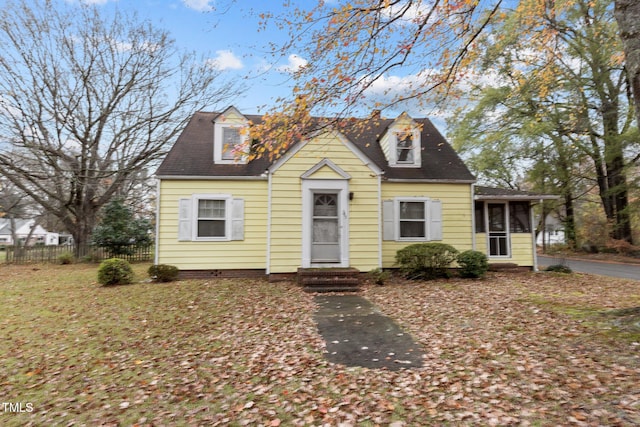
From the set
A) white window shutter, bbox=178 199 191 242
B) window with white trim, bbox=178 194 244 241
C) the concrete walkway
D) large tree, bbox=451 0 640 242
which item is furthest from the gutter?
large tree, bbox=451 0 640 242

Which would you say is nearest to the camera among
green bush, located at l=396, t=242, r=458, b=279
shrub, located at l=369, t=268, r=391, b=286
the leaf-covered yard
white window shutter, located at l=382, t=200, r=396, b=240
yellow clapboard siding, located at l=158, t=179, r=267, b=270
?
the leaf-covered yard

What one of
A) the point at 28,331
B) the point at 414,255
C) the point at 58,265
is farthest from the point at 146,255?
the point at 414,255

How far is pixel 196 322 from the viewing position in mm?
5730

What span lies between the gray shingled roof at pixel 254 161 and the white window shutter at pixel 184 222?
1.02 meters

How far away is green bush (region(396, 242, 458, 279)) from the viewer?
31.6 feet

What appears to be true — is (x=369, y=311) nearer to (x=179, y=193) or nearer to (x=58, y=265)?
(x=179, y=193)

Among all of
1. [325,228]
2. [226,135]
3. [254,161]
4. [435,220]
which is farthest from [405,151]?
[226,135]

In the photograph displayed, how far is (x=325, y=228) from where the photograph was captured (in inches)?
395

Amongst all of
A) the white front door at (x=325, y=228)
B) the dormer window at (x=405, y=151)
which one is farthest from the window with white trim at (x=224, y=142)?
the dormer window at (x=405, y=151)

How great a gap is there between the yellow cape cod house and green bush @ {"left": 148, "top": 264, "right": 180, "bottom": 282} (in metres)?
0.46

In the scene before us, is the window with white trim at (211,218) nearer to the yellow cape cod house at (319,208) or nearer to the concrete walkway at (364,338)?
the yellow cape cod house at (319,208)

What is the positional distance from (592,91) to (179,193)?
22.6 metres

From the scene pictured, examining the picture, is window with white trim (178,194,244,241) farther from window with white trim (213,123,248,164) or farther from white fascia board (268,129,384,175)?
white fascia board (268,129,384,175)

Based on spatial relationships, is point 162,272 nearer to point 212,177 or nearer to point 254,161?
point 212,177
